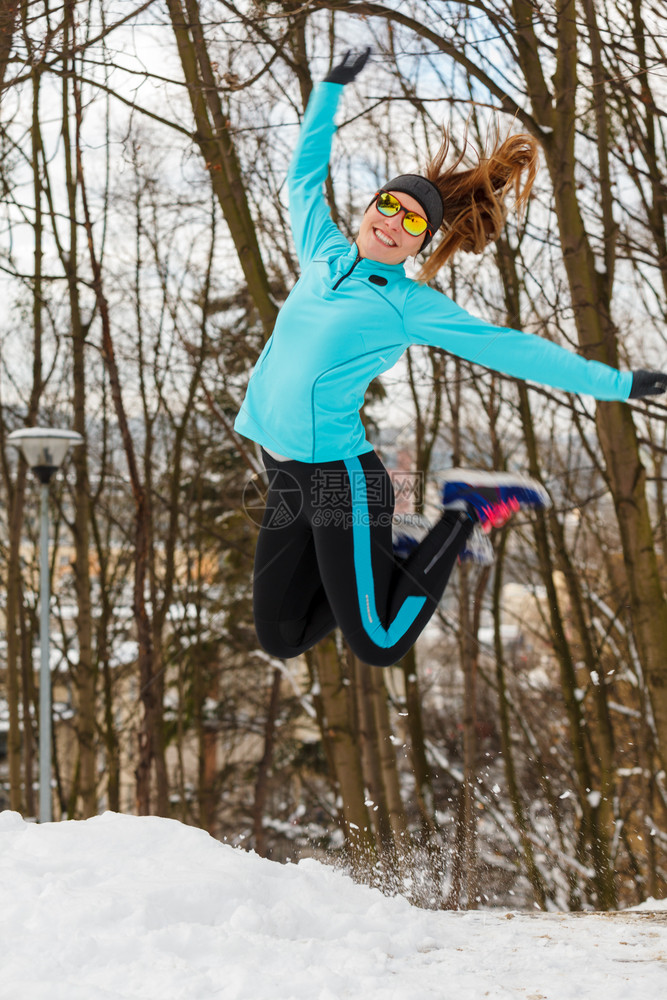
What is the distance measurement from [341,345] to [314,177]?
0.82m

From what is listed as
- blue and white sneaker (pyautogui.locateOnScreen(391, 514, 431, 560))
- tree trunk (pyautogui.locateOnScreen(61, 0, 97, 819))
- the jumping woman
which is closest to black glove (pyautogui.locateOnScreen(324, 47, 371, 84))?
the jumping woman

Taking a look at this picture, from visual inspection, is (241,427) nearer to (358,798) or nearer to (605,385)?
(605,385)

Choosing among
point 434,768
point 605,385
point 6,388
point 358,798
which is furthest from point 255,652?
point 605,385

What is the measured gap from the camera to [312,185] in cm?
323

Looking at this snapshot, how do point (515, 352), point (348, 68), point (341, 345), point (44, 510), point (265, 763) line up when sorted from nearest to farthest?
point (515, 352) < point (341, 345) < point (348, 68) < point (44, 510) < point (265, 763)

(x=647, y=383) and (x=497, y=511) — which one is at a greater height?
(x=647, y=383)

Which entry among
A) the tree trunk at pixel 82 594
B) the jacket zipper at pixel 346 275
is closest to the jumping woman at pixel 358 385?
the jacket zipper at pixel 346 275

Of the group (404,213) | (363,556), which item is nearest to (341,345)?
(404,213)

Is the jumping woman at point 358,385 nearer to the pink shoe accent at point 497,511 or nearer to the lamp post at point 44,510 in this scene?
the pink shoe accent at point 497,511

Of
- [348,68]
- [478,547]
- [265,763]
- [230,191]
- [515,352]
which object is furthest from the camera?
[265,763]

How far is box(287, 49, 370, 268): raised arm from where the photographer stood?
10.3ft

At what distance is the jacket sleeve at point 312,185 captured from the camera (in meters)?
3.17

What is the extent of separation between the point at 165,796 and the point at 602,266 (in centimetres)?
776

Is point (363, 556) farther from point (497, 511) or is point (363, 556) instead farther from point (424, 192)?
point (424, 192)
